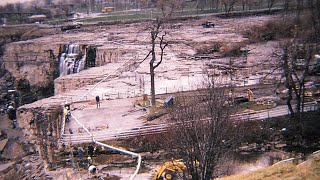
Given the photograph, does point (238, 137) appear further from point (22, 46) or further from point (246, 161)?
point (22, 46)

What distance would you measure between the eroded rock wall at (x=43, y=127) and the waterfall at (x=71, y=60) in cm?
1453

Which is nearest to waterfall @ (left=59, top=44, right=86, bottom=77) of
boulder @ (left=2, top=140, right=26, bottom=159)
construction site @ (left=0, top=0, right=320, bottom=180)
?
construction site @ (left=0, top=0, right=320, bottom=180)

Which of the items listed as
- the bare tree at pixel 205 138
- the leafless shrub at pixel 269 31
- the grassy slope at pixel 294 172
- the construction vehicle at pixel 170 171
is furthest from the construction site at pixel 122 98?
the grassy slope at pixel 294 172

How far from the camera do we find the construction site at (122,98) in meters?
19.8

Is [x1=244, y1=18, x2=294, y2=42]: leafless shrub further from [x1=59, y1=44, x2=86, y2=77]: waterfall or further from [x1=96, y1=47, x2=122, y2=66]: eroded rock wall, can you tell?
[x1=59, y1=44, x2=86, y2=77]: waterfall

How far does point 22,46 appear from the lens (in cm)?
5006

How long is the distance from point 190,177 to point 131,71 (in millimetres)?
21657

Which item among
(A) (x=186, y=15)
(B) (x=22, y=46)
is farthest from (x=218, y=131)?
(A) (x=186, y=15)

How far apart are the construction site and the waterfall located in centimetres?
13

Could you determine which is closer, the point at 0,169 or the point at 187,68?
the point at 0,169

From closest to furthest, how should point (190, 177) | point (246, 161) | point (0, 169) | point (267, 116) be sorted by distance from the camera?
1. point (190, 177)
2. point (246, 161)
3. point (267, 116)
4. point (0, 169)

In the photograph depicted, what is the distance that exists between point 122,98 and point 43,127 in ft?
19.6

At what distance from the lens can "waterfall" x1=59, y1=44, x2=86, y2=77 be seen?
1706 inches

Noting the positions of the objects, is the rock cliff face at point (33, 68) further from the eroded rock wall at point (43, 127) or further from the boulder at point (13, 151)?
the eroded rock wall at point (43, 127)
